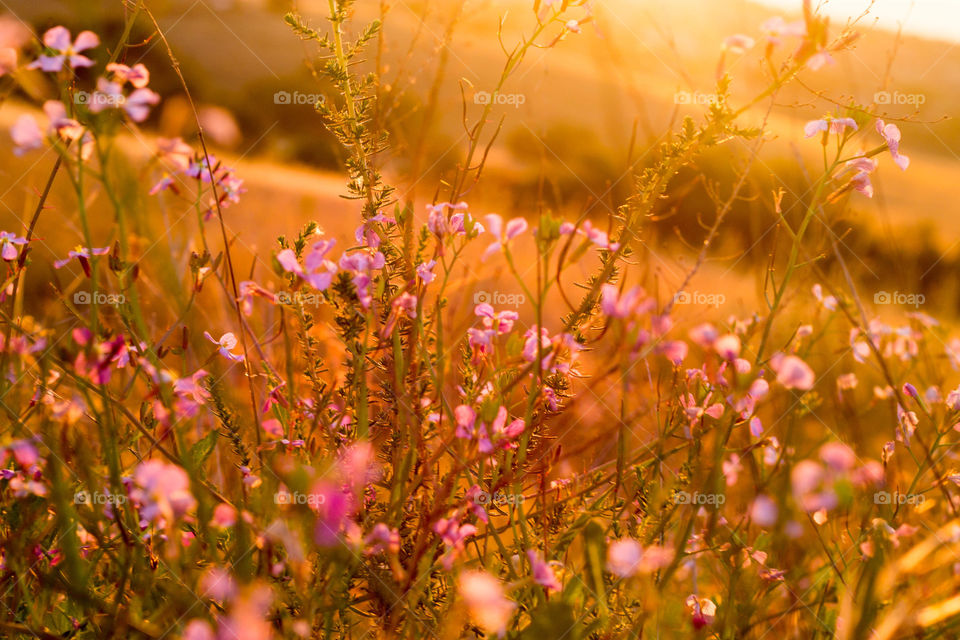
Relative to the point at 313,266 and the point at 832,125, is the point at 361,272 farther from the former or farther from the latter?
the point at 832,125

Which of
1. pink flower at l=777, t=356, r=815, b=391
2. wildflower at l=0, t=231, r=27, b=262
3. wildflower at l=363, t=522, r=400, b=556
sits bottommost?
wildflower at l=363, t=522, r=400, b=556

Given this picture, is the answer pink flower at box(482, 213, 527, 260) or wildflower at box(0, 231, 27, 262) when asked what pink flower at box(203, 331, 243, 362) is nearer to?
wildflower at box(0, 231, 27, 262)

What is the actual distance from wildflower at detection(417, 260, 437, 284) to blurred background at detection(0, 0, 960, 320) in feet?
0.25

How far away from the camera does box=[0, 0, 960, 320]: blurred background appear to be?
32.5 inches

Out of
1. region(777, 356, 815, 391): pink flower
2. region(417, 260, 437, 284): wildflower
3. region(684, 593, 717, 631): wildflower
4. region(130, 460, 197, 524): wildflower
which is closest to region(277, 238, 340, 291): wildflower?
region(417, 260, 437, 284): wildflower

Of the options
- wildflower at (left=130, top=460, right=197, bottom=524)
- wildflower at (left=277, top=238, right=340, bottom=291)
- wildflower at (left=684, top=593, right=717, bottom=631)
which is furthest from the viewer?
wildflower at (left=684, top=593, right=717, bottom=631)

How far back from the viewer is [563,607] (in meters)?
0.50

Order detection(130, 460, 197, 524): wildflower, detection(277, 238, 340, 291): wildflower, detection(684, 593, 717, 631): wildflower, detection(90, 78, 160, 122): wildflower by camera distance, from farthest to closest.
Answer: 1. detection(684, 593, 717, 631): wildflower
2. detection(277, 238, 340, 291): wildflower
3. detection(90, 78, 160, 122): wildflower
4. detection(130, 460, 197, 524): wildflower

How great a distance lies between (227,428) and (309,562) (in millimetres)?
174

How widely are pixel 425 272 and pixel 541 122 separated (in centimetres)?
45

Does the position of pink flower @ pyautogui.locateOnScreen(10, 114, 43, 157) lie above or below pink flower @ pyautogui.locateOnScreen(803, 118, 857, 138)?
below

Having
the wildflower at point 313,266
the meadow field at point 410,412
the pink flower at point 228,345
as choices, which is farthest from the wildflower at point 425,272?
the pink flower at point 228,345

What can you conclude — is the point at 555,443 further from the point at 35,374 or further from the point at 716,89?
the point at 35,374

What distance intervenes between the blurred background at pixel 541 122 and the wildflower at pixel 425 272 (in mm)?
75
